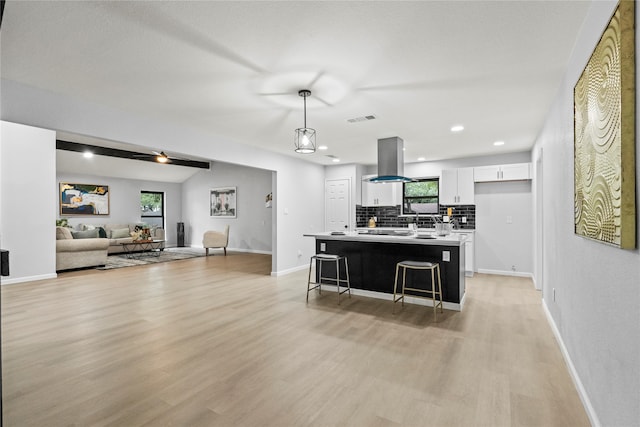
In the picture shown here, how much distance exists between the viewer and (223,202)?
36.0 feet

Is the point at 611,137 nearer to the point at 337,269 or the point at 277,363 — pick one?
the point at 277,363

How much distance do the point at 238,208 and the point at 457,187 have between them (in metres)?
6.75

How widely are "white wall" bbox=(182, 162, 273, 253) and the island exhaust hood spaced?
505 centimetres

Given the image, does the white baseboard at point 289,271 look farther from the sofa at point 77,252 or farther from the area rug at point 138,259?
the sofa at point 77,252

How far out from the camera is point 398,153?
16.7 ft

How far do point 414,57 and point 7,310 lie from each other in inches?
214

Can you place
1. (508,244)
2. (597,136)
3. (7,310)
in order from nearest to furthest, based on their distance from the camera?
1. (597,136)
2. (7,310)
3. (508,244)

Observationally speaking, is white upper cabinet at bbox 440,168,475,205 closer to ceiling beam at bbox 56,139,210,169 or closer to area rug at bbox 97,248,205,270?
area rug at bbox 97,248,205,270

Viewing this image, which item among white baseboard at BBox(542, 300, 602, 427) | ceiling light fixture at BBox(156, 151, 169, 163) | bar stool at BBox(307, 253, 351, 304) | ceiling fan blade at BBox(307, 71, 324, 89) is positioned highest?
ceiling light fixture at BBox(156, 151, 169, 163)

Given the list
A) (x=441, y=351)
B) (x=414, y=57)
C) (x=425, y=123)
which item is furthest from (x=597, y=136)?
(x=425, y=123)

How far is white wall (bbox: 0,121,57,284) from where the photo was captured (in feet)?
17.4

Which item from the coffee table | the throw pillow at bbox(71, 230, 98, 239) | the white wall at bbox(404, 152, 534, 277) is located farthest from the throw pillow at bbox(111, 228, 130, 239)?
the white wall at bbox(404, 152, 534, 277)

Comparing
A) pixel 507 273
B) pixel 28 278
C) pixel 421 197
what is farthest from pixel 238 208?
pixel 507 273

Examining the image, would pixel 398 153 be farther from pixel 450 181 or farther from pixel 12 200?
pixel 12 200
